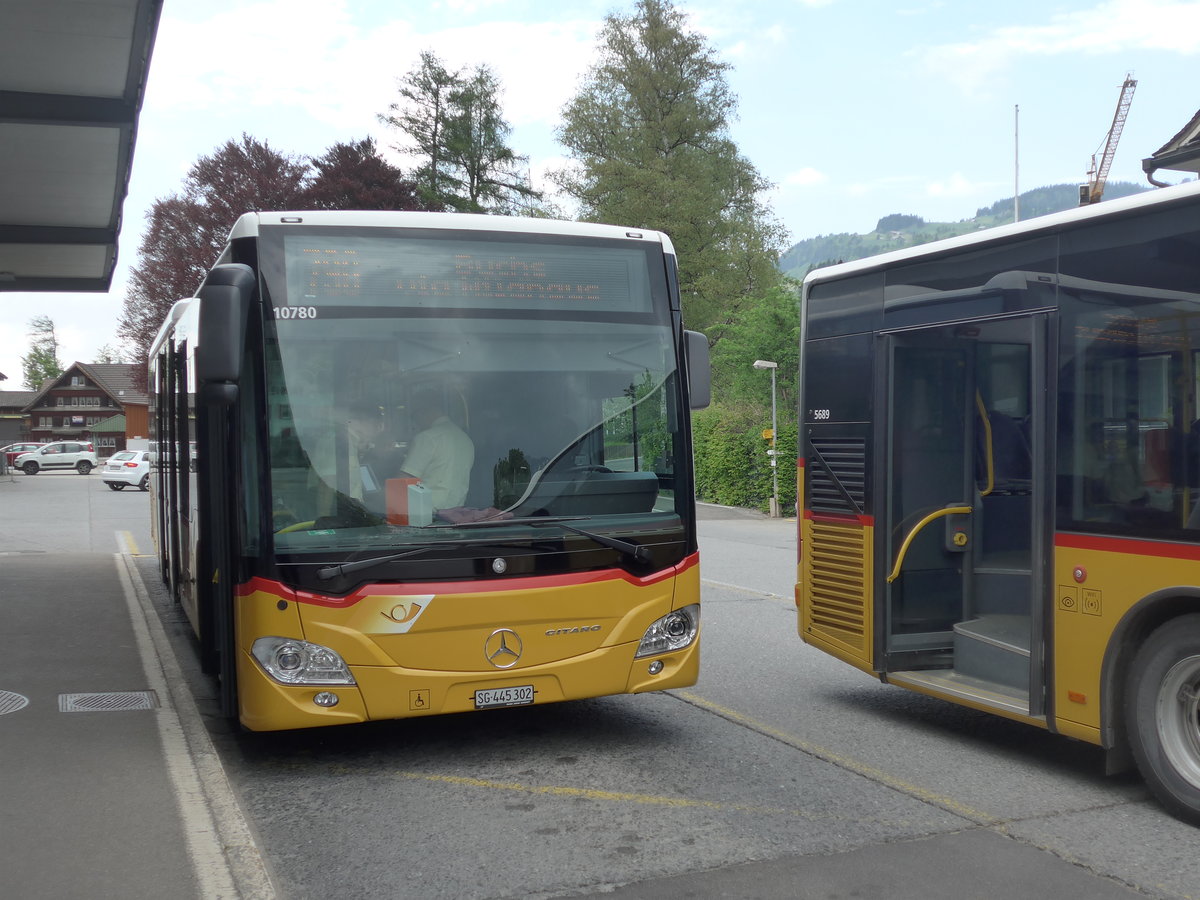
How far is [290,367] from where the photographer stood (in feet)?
19.1

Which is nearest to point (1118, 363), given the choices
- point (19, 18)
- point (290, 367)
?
point (290, 367)

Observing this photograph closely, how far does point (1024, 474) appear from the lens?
276 inches

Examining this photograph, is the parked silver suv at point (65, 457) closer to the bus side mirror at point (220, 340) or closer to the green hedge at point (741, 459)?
the green hedge at point (741, 459)

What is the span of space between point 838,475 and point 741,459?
24.6 meters

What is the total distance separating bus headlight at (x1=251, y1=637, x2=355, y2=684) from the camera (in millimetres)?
5695

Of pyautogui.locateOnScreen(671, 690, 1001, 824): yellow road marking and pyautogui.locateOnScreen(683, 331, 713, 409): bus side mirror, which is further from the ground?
pyautogui.locateOnScreen(683, 331, 713, 409): bus side mirror

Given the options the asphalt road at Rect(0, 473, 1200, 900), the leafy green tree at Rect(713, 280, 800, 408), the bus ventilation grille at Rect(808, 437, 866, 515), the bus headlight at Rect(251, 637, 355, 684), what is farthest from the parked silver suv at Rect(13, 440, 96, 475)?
the bus headlight at Rect(251, 637, 355, 684)

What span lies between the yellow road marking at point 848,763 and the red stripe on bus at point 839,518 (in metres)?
1.29

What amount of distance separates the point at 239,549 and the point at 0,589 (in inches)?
377

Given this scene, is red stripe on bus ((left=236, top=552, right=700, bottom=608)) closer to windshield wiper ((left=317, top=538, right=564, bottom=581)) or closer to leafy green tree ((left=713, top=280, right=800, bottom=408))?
windshield wiper ((left=317, top=538, right=564, bottom=581))

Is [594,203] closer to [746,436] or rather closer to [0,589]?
[746,436]

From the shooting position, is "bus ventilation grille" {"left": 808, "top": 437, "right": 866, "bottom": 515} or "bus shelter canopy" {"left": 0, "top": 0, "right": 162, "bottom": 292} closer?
"bus ventilation grille" {"left": 808, "top": 437, "right": 866, "bottom": 515}

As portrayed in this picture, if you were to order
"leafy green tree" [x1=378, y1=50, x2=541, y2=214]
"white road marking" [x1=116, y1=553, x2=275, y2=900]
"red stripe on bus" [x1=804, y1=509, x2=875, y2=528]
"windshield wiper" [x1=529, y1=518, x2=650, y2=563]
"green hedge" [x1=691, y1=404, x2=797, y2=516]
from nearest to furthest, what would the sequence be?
1. "white road marking" [x1=116, y1=553, x2=275, y2=900]
2. "windshield wiper" [x1=529, y1=518, x2=650, y2=563]
3. "red stripe on bus" [x1=804, y1=509, x2=875, y2=528]
4. "green hedge" [x1=691, y1=404, x2=797, y2=516]
5. "leafy green tree" [x1=378, y1=50, x2=541, y2=214]

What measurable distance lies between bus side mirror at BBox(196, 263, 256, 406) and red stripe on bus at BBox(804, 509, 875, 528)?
3.64 meters
